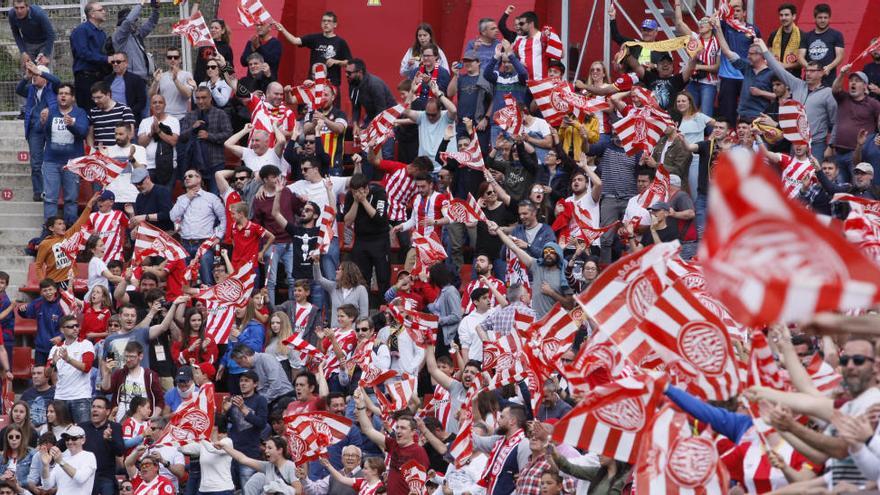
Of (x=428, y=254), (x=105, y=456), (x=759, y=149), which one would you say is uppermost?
(x=759, y=149)

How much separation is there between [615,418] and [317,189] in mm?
10278

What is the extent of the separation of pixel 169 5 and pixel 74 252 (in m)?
7.26

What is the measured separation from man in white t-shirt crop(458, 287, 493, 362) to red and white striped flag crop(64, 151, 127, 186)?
17.4ft

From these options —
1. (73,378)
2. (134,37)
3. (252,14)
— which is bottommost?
(73,378)

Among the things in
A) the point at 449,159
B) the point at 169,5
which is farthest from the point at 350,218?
the point at 169,5

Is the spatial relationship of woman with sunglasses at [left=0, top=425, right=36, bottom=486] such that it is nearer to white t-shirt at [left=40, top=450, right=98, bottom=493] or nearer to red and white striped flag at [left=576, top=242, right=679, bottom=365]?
white t-shirt at [left=40, top=450, right=98, bottom=493]

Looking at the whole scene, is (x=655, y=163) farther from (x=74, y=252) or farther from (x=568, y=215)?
(x=74, y=252)

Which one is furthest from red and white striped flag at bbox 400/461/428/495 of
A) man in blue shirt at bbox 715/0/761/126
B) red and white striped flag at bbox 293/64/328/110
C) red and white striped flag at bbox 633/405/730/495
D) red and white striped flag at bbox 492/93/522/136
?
red and white striped flag at bbox 293/64/328/110

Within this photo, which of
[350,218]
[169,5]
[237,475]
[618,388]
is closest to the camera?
[618,388]

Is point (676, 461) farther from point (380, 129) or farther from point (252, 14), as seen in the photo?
point (252, 14)

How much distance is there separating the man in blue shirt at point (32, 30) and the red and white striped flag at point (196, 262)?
464 centimetres

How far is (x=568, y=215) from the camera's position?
66.6 feet

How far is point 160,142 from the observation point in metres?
23.0

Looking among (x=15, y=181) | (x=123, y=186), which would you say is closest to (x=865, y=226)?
(x=123, y=186)
